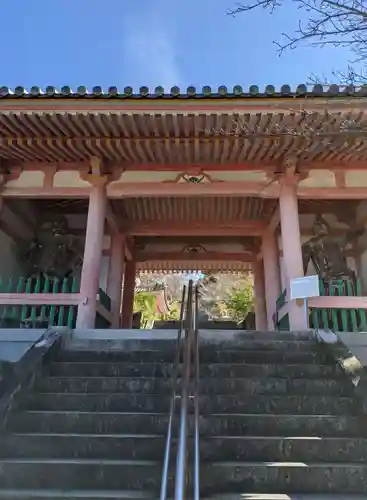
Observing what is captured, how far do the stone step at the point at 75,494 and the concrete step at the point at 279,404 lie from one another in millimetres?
1007

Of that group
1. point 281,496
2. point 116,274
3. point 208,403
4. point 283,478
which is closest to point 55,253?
point 116,274

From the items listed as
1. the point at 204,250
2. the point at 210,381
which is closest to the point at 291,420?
the point at 210,381

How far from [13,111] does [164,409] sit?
421 cm

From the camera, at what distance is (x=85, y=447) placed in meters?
3.06

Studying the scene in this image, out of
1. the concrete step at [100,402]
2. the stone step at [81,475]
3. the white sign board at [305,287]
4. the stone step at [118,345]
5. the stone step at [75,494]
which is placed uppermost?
the white sign board at [305,287]

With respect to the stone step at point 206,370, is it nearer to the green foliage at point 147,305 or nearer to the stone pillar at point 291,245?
the stone pillar at point 291,245

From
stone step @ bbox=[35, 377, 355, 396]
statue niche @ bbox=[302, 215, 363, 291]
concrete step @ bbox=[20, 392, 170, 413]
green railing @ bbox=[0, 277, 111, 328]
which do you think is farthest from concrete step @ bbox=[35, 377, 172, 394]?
statue niche @ bbox=[302, 215, 363, 291]

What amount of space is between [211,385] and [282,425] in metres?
0.78

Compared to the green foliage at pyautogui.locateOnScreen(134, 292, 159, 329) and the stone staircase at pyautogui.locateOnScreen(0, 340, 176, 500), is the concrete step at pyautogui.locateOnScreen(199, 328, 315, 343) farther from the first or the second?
the green foliage at pyautogui.locateOnScreen(134, 292, 159, 329)

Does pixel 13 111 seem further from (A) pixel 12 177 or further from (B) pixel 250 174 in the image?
(B) pixel 250 174

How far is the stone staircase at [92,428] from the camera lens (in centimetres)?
275

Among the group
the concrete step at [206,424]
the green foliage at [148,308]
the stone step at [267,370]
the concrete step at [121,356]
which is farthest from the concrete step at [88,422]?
the green foliage at [148,308]

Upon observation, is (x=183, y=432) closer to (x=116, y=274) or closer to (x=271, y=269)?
(x=116, y=274)

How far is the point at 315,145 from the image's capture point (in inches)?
237
